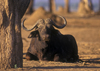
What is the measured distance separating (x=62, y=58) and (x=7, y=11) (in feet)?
10.2

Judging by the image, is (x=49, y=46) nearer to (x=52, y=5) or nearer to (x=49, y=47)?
(x=49, y=47)

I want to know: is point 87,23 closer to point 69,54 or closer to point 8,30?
point 69,54

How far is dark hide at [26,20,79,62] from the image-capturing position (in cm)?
757

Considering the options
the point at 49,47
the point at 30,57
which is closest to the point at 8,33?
the point at 30,57

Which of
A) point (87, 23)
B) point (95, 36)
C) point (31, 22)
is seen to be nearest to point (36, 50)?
point (95, 36)

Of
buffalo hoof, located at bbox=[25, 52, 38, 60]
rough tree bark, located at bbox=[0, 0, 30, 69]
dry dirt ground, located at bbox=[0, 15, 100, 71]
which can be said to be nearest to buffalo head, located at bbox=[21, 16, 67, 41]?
buffalo hoof, located at bbox=[25, 52, 38, 60]

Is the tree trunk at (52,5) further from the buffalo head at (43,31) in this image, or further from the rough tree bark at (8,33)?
the rough tree bark at (8,33)

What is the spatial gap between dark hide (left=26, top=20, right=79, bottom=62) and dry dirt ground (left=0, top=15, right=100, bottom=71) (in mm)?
437

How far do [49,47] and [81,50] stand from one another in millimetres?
2996

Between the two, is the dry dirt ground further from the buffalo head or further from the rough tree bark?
the buffalo head

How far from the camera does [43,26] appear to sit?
791cm

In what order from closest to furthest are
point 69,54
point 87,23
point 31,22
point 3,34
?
point 3,34
point 69,54
point 31,22
point 87,23

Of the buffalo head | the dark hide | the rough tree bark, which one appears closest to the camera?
the rough tree bark

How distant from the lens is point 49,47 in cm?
774
